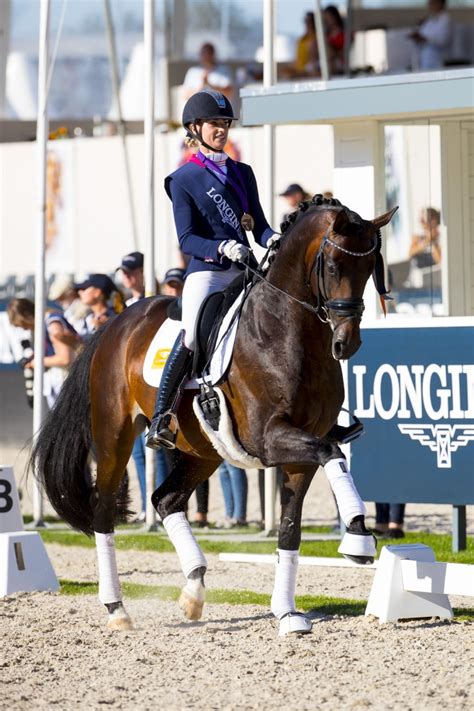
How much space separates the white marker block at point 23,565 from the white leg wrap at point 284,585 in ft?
7.33

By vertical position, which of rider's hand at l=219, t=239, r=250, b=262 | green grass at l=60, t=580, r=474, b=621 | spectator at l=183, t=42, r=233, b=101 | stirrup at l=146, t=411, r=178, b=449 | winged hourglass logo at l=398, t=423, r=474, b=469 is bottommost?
green grass at l=60, t=580, r=474, b=621

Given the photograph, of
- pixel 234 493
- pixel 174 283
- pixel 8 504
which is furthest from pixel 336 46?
pixel 8 504

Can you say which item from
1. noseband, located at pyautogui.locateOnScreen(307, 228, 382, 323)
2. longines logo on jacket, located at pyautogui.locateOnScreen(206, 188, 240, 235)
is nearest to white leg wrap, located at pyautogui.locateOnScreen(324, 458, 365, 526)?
noseband, located at pyautogui.locateOnScreen(307, 228, 382, 323)

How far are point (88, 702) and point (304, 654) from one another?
124cm

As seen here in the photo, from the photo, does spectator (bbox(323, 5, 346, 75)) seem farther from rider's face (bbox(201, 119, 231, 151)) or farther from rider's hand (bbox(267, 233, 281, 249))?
rider's hand (bbox(267, 233, 281, 249))

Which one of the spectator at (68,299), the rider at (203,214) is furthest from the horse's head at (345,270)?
the spectator at (68,299)

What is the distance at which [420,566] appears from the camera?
24.6 ft

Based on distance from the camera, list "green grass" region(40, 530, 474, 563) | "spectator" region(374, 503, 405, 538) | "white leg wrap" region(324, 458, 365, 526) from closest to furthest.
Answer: "white leg wrap" region(324, 458, 365, 526)
"green grass" region(40, 530, 474, 563)
"spectator" region(374, 503, 405, 538)

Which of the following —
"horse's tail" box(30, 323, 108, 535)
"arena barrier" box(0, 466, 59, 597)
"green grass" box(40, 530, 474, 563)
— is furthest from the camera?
"green grass" box(40, 530, 474, 563)

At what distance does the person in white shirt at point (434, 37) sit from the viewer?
62.0 ft

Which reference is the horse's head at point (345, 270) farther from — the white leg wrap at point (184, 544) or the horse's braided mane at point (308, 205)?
the white leg wrap at point (184, 544)

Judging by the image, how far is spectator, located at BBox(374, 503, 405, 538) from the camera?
1115cm

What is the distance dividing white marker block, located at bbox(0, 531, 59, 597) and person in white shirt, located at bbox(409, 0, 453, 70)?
1171 cm

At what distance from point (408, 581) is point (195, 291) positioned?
6.30 ft
